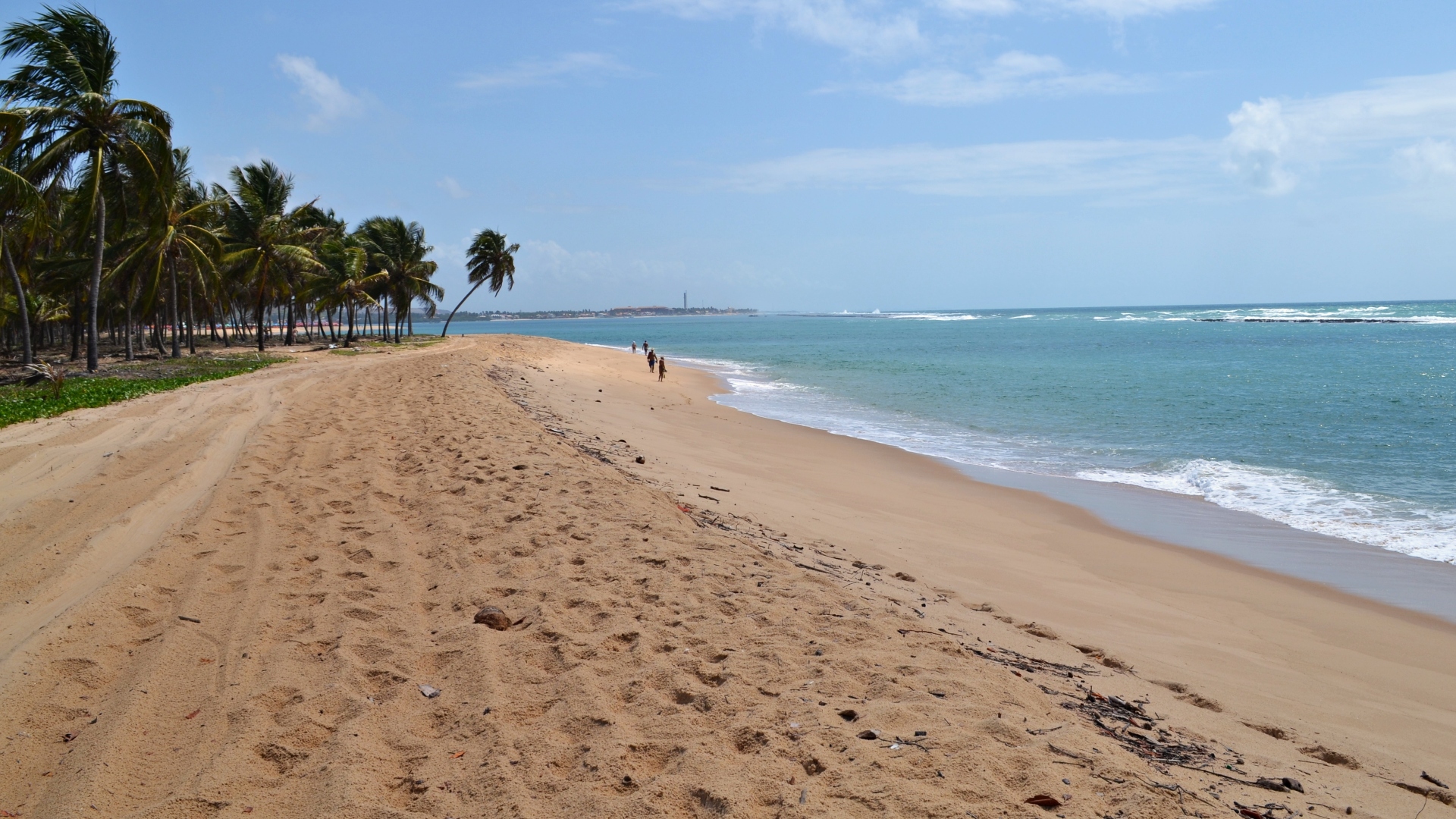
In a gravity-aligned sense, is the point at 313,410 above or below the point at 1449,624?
above

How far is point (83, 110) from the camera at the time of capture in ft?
62.6

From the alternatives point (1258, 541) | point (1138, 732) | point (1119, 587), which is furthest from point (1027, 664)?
point (1258, 541)

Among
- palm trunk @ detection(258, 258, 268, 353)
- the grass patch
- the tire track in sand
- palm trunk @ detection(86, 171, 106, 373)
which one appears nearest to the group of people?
the grass patch

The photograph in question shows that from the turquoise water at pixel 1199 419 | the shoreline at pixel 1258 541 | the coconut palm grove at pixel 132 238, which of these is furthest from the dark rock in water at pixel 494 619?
the coconut palm grove at pixel 132 238

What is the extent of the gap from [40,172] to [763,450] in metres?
18.7

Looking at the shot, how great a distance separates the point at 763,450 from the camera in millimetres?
13391

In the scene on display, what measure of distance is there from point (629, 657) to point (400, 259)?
157 feet

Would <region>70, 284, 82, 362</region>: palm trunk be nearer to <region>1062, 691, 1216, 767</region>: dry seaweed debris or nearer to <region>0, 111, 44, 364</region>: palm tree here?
<region>0, 111, 44, 364</region>: palm tree

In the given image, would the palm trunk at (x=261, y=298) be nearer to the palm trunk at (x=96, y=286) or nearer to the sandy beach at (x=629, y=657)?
the palm trunk at (x=96, y=286)

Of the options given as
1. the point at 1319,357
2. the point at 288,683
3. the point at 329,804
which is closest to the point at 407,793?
the point at 329,804

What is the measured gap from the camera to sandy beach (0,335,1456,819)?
9.39ft

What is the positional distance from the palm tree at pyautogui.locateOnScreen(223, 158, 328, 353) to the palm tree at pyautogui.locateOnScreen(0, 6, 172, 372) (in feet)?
34.9

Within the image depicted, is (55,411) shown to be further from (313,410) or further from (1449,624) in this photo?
(1449,624)

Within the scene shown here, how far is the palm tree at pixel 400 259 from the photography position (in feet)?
152
